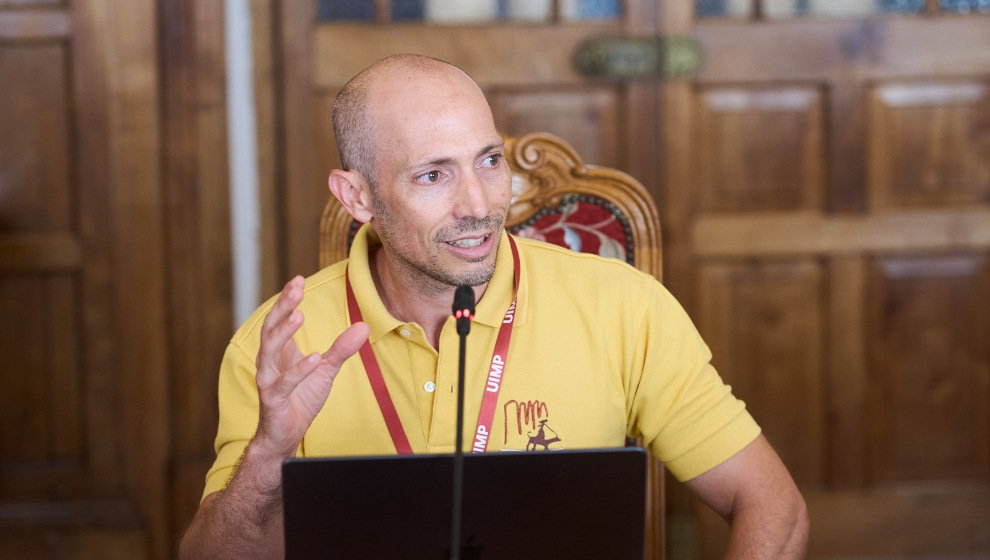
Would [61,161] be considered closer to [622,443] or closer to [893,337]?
[622,443]

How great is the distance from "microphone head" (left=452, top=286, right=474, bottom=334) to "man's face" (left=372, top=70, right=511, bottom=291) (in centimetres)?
33

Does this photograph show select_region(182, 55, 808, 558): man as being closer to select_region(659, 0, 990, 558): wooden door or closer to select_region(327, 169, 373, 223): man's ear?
select_region(327, 169, 373, 223): man's ear

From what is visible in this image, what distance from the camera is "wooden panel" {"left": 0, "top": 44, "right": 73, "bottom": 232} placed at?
2.52m

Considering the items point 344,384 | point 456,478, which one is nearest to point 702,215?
point 344,384

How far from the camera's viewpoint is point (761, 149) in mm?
2572

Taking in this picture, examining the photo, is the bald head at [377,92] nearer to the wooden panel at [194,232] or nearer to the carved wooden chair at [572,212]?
the carved wooden chair at [572,212]

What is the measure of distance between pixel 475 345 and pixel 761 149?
1405 millimetres

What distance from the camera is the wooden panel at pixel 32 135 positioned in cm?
252

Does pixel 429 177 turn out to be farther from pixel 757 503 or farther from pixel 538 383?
pixel 757 503

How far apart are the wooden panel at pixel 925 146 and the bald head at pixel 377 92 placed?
4.93ft

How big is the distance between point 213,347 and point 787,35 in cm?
154

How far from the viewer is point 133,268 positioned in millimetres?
2551

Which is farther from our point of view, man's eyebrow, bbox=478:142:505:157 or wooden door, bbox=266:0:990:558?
wooden door, bbox=266:0:990:558

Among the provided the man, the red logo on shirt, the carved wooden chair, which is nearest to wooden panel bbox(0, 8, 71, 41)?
the carved wooden chair
